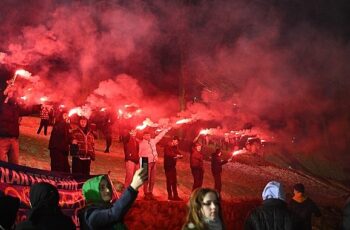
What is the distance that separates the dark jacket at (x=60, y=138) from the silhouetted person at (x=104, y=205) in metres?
5.00

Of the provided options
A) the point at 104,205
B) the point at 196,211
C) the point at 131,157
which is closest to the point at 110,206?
the point at 104,205

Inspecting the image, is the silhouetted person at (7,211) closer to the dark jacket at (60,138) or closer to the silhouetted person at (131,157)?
the dark jacket at (60,138)

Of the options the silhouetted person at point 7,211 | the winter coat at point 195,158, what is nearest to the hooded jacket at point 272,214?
the silhouetted person at point 7,211

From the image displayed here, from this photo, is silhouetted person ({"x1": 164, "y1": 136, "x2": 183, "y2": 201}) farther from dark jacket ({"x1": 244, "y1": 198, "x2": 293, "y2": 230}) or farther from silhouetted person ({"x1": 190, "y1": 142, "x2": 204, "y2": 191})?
dark jacket ({"x1": 244, "y1": 198, "x2": 293, "y2": 230})

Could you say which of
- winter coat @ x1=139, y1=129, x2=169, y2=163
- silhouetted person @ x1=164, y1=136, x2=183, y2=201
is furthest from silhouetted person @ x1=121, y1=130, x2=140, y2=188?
silhouetted person @ x1=164, y1=136, x2=183, y2=201

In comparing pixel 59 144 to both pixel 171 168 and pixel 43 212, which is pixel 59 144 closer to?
pixel 171 168

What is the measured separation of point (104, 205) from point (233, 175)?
11.2 metres

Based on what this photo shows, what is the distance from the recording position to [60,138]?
791 centimetres

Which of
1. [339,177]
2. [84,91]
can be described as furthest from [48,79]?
[339,177]

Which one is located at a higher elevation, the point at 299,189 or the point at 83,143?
the point at 83,143

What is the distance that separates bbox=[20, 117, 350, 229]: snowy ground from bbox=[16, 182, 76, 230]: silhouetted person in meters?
6.60

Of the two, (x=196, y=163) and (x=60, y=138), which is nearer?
(x=60, y=138)

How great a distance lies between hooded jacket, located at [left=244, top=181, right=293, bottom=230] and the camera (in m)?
3.84

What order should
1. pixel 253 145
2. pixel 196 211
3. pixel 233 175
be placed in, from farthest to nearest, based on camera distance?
pixel 253 145, pixel 233 175, pixel 196 211
